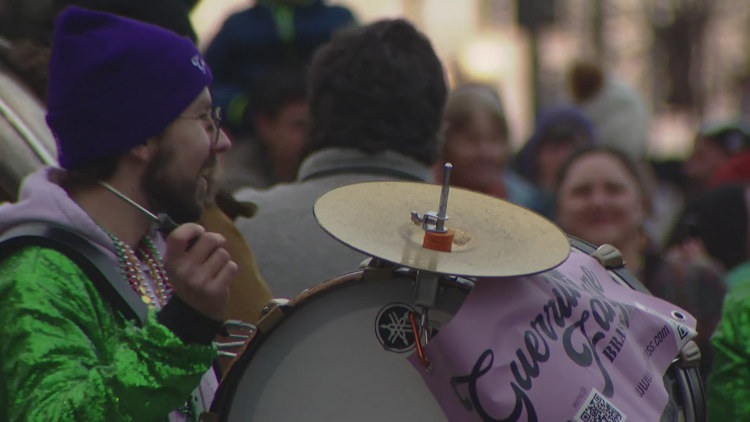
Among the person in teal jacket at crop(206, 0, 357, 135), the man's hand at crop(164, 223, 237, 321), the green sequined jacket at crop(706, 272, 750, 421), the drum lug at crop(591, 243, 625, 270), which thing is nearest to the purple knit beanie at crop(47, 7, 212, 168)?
the man's hand at crop(164, 223, 237, 321)

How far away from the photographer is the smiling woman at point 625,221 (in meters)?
4.70

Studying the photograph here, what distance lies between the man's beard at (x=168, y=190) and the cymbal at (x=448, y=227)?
→ 13.5 inches

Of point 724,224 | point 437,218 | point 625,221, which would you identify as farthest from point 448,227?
point 724,224

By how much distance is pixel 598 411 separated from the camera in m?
2.40

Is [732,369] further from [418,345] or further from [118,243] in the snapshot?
[118,243]

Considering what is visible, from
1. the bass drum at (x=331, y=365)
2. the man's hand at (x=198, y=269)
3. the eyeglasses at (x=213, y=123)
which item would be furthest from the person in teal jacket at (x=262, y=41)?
the man's hand at (x=198, y=269)

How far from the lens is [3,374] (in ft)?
7.90

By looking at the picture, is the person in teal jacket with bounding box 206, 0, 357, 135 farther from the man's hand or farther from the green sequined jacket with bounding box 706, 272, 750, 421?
the man's hand

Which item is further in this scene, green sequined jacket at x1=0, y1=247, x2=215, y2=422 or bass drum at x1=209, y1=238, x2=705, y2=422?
bass drum at x1=209, y1=238, x2=705, y2=422

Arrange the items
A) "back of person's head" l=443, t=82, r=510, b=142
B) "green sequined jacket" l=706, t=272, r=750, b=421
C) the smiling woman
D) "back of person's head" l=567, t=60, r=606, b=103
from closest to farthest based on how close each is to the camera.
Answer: "green sequined jacket" l=706, t=272, r=750, b=421
the smiling woman
"back of person's head" l=443, t=82, r=510, b=142
"back of person's head" l=567, t=60, r=606, b=103

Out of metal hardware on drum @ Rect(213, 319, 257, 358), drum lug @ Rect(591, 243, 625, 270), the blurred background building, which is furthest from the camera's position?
the blurred background building

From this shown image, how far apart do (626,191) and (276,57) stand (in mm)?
1338

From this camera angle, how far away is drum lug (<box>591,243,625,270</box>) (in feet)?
9.02

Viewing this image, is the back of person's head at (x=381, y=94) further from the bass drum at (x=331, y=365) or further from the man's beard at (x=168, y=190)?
the bass drum at (x=331, y=365)
